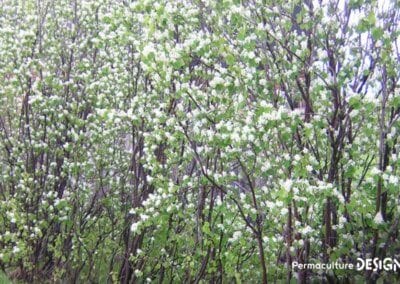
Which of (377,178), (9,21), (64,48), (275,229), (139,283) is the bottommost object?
(139,283)

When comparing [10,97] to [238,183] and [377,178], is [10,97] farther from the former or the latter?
[377,178]

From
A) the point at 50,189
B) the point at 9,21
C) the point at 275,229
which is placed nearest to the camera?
the point at 275,229

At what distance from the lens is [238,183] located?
22.0 feet

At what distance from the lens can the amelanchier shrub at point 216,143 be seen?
5742mm

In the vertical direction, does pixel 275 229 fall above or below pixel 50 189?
below

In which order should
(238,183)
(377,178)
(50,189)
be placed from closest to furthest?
(377,178)
(238,183)
(50,189)

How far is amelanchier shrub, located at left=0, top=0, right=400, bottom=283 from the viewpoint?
5742mm

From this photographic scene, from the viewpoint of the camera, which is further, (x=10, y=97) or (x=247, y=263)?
(x=10, y=97)

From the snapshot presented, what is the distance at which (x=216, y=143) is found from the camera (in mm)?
5648

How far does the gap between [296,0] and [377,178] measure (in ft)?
6.68

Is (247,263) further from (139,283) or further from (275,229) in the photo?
(139,283)

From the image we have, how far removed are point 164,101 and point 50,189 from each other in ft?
8.92

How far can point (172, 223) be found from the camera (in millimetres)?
7316

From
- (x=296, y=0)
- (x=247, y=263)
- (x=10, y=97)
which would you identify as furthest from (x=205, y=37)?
(x=10, y=97)
